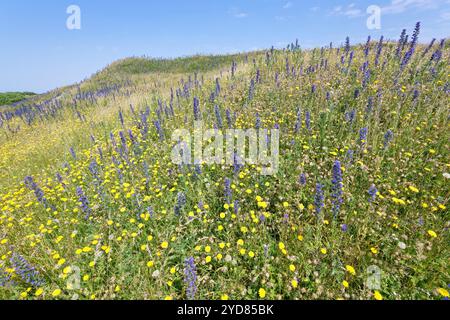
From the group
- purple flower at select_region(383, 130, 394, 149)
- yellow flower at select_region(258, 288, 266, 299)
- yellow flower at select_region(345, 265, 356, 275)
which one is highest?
purple flower at select_region(383, 130, 394, 149)

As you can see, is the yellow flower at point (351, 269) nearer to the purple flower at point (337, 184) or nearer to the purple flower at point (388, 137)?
the purple flower at point (337, 184)

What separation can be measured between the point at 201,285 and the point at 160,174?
2409mm

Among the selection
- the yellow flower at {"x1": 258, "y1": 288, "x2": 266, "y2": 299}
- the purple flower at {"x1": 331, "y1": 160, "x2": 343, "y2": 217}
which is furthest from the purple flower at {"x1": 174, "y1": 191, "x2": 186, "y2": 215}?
the purple flower at {"x1": 331, "y1": 160, "x2": 343, "y2": 217}

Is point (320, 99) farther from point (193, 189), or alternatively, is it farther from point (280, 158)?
point (193, 189)

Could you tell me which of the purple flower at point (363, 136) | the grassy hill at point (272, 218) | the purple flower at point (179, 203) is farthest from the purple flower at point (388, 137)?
the purple flower at point (179, 203)

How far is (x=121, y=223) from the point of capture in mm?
3203

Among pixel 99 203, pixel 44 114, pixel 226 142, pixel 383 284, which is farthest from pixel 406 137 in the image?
pixel 44 114
